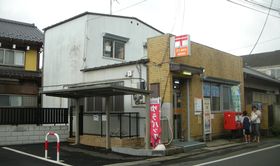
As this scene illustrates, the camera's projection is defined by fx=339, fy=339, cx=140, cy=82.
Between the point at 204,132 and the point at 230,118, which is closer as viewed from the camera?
the point at 204,132

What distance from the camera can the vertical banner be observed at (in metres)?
14.4

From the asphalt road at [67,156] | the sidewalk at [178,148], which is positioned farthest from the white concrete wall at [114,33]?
the sidewalk at [178,148]

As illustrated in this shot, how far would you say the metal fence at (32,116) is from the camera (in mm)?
16703

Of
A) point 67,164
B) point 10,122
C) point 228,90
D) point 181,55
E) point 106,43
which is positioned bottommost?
point 67,164

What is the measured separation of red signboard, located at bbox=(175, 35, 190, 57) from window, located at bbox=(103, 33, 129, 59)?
7.09m

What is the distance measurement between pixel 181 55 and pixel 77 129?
20.9 feet

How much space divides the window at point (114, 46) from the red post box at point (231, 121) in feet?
26.1

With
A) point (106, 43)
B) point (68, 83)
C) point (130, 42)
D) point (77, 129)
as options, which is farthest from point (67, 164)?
point (130, 42)

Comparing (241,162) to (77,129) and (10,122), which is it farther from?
(10,122)

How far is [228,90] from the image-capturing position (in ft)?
68.7

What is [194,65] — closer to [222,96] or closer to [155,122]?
[222,96]

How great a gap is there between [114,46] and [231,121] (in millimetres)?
8880

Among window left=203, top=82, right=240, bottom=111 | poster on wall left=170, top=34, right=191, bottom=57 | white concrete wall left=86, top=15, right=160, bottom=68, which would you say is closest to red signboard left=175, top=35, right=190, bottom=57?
poster on wall left=170, top=34, right=191, bottom=57

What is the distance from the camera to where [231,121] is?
19.1m
